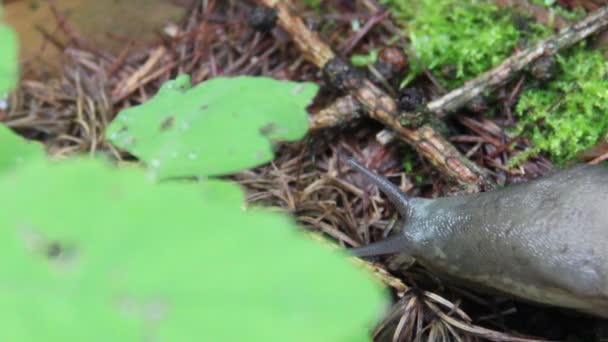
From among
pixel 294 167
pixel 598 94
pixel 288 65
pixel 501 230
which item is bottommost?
pixel 501 230

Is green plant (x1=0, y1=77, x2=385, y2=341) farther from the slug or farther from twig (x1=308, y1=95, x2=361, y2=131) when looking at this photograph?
twig (x1=308, y1=95, x2=361, y2=131)

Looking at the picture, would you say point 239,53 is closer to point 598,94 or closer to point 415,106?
point 415,106

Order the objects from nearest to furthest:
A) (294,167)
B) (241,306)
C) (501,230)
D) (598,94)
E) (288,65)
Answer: (241,306), (501,230), (598,94), (294,167), (288,65)

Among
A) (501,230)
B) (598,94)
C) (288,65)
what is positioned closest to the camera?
(501,230)

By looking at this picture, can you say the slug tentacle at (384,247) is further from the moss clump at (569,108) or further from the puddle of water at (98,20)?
the puddle of water at (98,20)

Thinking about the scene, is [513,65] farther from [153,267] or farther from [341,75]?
[153,267]

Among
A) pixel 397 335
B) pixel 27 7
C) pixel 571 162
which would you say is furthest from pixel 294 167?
pixel 27 7

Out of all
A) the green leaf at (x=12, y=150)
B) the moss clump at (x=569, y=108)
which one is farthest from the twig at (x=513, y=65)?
the green leaf at (x=12, y=150)
